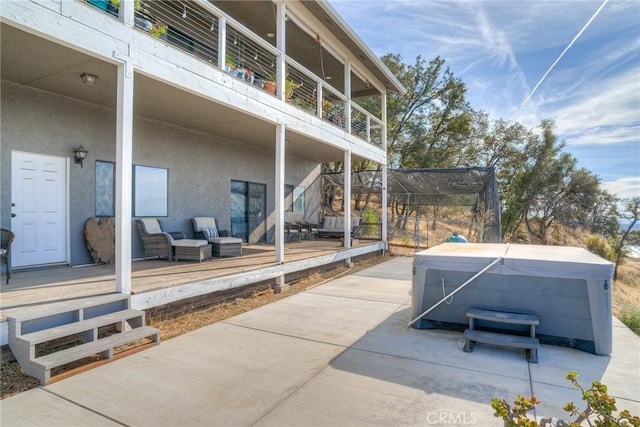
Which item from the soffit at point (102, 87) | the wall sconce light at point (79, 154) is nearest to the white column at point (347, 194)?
the soffit at point (102, 87)

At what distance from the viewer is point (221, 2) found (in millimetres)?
7566

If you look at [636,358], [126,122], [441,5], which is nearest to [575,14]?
[441,5]

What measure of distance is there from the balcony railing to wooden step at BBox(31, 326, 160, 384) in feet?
12.2

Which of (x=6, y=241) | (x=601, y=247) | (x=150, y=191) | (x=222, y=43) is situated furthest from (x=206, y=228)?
(x=601, y=247)

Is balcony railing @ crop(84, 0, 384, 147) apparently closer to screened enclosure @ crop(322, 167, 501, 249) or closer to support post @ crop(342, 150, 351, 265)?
support post @ crop(342, 150, 351, 265)

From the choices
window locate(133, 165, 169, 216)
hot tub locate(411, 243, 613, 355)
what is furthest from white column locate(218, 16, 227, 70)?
hot tub locate(411, 243, 613, 355)

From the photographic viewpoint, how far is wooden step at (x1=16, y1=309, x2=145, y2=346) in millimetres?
3314

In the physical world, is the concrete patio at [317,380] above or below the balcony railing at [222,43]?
below

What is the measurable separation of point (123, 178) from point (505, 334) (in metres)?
4.85

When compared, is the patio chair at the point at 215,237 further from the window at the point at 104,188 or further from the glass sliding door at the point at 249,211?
the window at the point at 104,188

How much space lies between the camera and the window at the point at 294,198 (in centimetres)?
1267

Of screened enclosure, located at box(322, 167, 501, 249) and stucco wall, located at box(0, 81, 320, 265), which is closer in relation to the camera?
stucco wall, located at box(0, 81, 320, 265)

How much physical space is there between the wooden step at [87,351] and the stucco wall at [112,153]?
11.1 ft

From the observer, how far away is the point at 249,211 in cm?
1098
